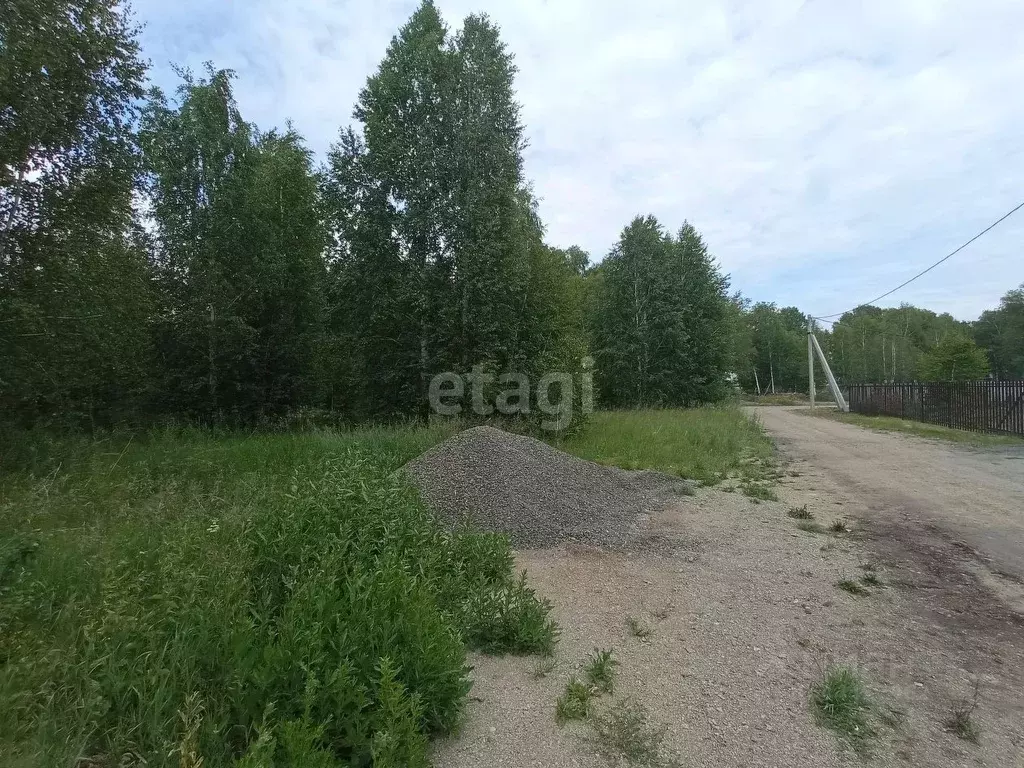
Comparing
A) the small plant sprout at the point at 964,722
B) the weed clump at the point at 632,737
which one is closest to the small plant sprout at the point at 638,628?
the weed clump at the point at 632,737

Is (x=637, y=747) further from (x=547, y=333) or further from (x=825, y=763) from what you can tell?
(x=547, y=333)

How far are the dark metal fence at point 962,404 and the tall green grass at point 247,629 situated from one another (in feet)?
61.5

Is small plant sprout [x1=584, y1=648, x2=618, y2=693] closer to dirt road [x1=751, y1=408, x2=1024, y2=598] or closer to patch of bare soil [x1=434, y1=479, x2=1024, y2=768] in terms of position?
patch of bare soil [x1=434, y1=479, x2=1024, y2=768]

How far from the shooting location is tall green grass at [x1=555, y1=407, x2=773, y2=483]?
10156 mm

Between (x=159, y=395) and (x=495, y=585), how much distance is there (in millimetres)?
15931

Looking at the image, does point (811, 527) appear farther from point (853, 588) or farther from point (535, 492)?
point (535, 492)

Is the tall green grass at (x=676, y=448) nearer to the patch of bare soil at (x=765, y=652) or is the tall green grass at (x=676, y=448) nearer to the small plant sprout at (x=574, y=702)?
the patch of bare soil at (x=765, y=652)

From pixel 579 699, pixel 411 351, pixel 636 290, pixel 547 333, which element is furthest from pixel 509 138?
pixel 636 290

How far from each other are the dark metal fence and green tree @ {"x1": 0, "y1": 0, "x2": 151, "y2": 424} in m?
22.6

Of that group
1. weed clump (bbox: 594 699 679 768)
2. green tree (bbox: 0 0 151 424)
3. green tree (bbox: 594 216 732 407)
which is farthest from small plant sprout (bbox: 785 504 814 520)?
green tree (bbox: 594 216 732 407)

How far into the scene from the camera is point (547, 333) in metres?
14.8

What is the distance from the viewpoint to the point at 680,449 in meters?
11.7

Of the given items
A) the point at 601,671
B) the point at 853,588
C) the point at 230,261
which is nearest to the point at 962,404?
the point at 853,588

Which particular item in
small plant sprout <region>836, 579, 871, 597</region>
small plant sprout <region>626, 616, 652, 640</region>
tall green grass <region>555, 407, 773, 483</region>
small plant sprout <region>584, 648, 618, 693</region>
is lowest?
small plant sprout <region>836, 579, 871, 597</region>
